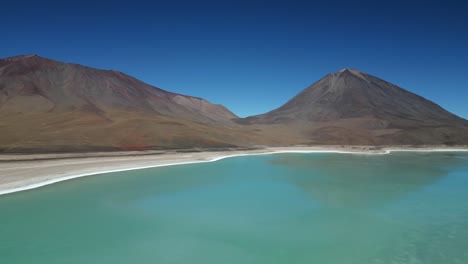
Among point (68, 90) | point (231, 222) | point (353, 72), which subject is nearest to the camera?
point (231, 222)

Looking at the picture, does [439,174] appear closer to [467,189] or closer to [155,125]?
[467,189]

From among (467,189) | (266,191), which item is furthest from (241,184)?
(467,189)

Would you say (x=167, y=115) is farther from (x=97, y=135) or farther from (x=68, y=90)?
(x=97, y=135)

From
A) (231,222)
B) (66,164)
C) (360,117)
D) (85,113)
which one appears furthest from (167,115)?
(231,222)

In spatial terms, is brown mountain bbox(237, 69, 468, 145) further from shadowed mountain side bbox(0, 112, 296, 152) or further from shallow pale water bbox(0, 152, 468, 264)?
shallow pale water bbox(0, 152, 468, 264)

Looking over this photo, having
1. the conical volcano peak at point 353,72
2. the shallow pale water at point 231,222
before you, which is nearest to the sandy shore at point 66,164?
the shallow pale water at point 231,222
